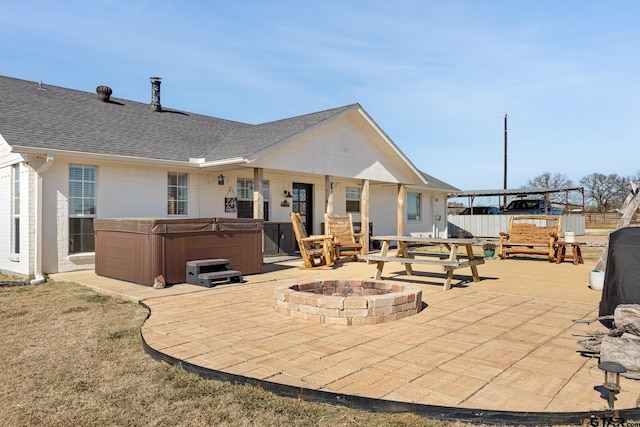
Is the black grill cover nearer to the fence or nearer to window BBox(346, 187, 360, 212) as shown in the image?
window BBox(346, 187, 360, 212)

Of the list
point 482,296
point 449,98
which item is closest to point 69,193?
point 482,296

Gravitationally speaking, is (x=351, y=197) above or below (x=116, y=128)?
below

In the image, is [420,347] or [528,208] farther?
[528,208]

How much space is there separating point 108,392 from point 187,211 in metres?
8.38

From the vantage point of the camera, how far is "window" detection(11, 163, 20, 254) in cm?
913

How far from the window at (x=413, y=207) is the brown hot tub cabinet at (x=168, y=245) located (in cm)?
1205

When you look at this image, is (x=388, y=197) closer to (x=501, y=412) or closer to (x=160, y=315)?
(x=160, y=315)

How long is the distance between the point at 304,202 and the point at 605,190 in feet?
152

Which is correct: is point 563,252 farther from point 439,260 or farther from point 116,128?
point 116,128

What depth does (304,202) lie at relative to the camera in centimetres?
1486

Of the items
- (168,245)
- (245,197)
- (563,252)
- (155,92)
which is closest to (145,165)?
(245,197)

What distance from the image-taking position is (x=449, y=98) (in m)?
17.3

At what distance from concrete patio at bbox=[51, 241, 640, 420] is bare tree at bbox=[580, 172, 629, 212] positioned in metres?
48.7

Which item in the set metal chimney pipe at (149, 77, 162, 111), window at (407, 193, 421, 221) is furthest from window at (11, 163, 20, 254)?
window at (407, 193, 421, 221)
